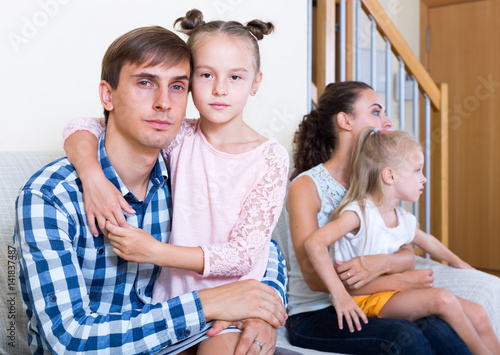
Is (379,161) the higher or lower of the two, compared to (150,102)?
lower

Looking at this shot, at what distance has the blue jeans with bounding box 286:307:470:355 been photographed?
134 cm

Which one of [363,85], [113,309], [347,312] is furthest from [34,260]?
[363,85]

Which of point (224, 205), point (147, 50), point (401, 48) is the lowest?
point (224, 205)

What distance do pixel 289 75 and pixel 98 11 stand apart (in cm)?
92

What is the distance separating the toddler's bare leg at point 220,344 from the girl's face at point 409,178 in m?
0.85

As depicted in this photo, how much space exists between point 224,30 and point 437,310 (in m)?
0.95

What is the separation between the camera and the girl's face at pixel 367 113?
1799 millimetres

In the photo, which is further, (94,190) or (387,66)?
(387,66)

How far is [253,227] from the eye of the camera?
3.69ft

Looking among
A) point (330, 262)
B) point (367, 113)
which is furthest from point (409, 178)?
point (330, 262)

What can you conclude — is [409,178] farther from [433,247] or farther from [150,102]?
[150,102]

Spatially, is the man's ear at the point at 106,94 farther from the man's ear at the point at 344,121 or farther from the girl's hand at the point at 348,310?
the man's ear at the point at 344,121

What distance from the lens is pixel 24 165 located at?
139 cm

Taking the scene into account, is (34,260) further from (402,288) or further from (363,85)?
(363,85)
